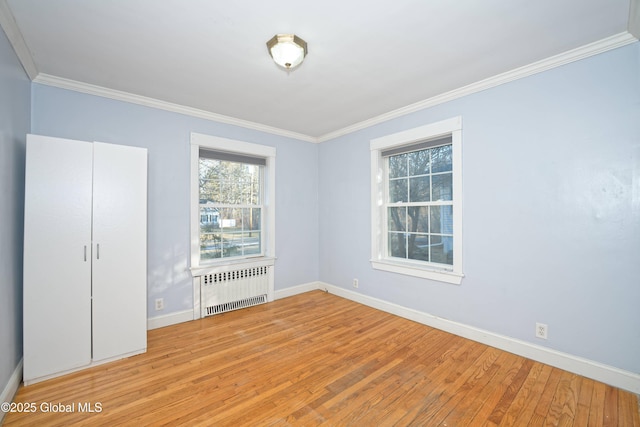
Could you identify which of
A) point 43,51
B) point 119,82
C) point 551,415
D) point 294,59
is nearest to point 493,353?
point 551,415

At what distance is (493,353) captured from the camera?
Result: 259cm

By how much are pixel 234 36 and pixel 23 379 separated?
126 inches

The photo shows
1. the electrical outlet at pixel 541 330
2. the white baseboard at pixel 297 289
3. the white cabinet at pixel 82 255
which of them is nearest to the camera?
the white cabinet at pixel 82 255

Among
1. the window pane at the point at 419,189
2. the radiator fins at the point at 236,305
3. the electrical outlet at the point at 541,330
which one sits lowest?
the radiator fins at the point at 236,305

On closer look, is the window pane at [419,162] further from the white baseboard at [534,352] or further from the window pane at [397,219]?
the white baseboard at [534,352]

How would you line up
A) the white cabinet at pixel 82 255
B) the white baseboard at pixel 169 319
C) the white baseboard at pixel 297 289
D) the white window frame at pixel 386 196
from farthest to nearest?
the white baseboard at pixel 297 289 < the white baseboard at pixel 169 319 < the white window frame at pixel 386 196 < the white cabinet at pixel 82 255

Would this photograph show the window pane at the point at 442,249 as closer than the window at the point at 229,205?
Yes

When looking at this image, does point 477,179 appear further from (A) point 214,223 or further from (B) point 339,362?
(A) point 214,223

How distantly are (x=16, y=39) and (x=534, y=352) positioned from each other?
5035 mm

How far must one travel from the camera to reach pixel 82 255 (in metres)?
2.36

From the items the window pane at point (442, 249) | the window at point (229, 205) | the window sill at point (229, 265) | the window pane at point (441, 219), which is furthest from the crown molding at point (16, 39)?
the window pane at point (442, 249)

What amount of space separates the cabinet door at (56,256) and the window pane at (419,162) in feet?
11.5

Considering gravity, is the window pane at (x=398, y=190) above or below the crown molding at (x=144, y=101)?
below

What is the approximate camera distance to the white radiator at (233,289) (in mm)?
3537
